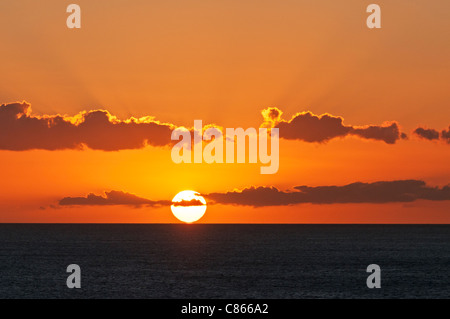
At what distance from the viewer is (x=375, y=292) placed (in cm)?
9250

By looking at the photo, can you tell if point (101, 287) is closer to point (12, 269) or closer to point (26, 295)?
point (26, 295)

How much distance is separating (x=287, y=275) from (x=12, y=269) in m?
56.6

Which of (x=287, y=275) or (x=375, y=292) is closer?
(x=375, y=292)

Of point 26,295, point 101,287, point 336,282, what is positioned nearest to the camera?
point 26,295
